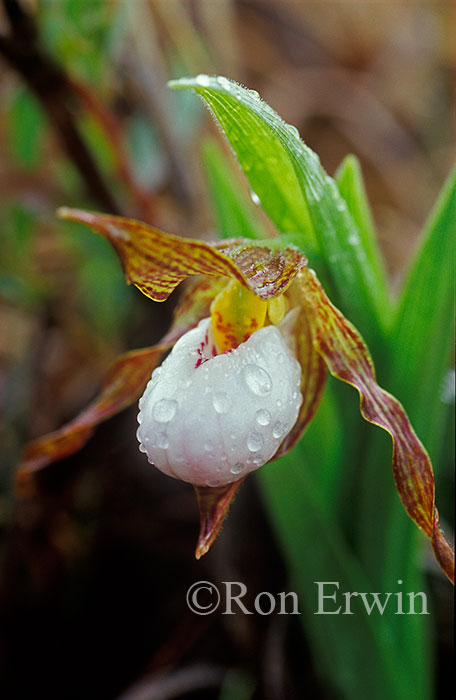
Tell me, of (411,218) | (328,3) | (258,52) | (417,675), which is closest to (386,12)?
(328,3)

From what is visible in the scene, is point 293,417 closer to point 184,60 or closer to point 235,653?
point 235,653

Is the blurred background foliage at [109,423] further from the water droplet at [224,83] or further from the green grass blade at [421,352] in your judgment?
the water droplet at [224,83]

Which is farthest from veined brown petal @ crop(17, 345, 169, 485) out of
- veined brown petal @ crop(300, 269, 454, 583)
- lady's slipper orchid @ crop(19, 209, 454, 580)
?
veined brown petal @ crop(300, 269, 454, 583)

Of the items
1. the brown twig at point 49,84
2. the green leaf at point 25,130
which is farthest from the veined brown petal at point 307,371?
the green leaf at point 25,130

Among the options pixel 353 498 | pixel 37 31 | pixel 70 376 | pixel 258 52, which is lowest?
pixel 353 498

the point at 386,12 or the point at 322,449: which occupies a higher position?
the point at 386,12
